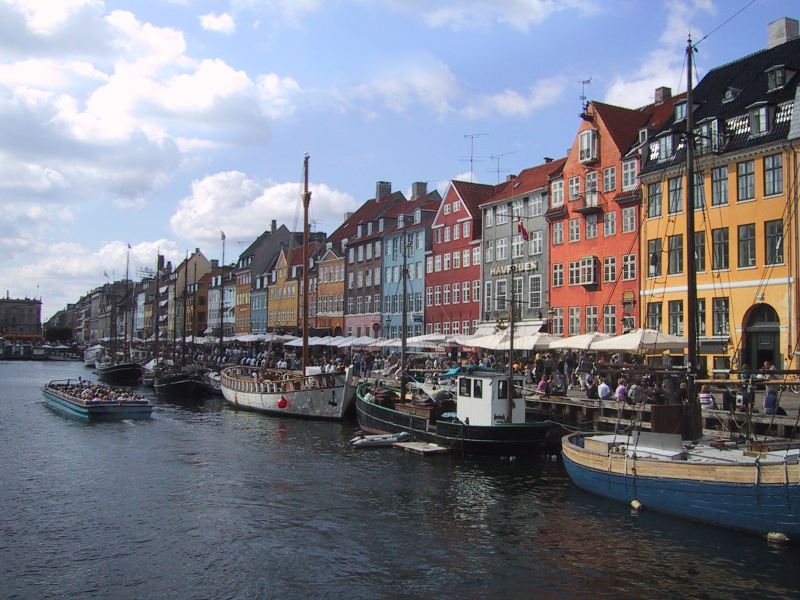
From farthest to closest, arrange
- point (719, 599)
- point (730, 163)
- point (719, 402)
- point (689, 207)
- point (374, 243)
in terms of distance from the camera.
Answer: point (374, 243) < point (730, 163) < point (719, 402) < point (689, 207) < point (719, 599)

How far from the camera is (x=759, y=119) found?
39.0 m

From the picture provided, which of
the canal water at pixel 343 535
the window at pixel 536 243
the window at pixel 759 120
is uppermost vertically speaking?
the window at pixel 759 120

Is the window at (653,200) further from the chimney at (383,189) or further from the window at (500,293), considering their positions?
the chimney at (383,189)

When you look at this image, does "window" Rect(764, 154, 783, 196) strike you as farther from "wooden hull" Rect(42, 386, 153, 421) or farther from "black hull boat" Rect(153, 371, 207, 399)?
"black hull boat" Rect(153, 371, 207, 399)

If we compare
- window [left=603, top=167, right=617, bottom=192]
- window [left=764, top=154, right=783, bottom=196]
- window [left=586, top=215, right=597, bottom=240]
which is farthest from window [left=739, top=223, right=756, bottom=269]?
window [left=586, top=215, right=597, bottom=240]

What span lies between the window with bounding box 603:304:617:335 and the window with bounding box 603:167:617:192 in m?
7.58

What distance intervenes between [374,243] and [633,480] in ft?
202

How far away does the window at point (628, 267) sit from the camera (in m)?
46.5

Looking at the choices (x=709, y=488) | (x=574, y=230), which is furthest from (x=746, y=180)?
(x=709, y=488)

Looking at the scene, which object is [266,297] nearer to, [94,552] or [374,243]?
[374,243]

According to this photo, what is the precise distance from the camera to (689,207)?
2403cm

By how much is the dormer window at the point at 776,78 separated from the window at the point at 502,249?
23.0 metres

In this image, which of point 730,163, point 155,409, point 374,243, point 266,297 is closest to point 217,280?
point 266,297

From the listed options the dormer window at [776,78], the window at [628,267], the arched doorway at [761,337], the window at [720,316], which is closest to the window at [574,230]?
the window at [628,267]
